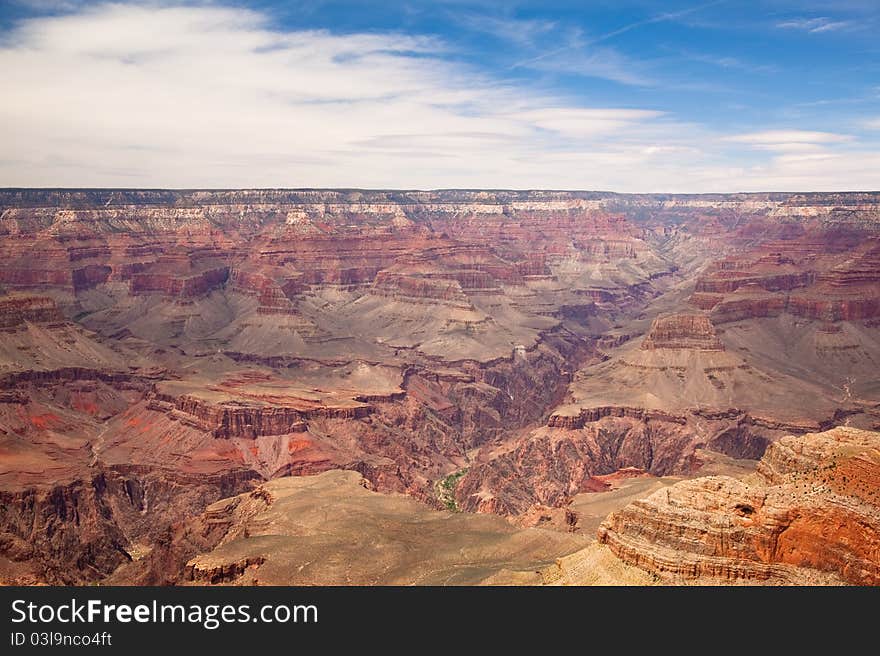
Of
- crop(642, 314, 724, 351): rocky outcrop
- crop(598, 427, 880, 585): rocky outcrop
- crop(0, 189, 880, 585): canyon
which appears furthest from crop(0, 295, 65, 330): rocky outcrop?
crop(598, 427, 880, 585): rocky outcrop

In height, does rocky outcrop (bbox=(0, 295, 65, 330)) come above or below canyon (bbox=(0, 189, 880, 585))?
above

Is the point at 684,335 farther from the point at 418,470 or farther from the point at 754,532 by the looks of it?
the point at 754,532

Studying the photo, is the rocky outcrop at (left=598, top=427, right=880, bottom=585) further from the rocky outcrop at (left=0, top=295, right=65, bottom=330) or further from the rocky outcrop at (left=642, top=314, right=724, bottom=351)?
the rocky outcrop at (left=0, top=295, right=65, bottom=330)

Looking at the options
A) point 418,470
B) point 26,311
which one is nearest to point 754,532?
point 418,470

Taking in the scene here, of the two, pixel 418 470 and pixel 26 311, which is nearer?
pixel 418 470

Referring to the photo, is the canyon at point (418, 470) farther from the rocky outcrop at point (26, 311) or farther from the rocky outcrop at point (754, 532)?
the rocky outcrop at point (26, 311)

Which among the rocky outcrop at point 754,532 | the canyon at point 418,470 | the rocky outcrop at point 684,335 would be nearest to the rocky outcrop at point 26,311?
the canyon at point 418,470

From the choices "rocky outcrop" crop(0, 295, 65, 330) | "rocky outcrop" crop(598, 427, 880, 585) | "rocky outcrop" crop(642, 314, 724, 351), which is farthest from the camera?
"rocky outcrop" crop(642, 314, 724, 351)

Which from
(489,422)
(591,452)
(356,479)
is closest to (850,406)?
(591,452)
